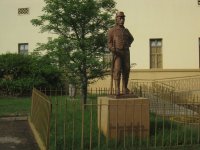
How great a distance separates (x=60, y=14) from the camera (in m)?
14.9

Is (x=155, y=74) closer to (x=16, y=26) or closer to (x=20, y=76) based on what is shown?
(x=20, y=76)

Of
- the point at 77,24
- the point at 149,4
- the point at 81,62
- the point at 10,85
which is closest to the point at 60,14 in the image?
the point at 77,24

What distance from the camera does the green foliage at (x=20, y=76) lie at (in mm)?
22969

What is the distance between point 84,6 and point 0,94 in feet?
34.0

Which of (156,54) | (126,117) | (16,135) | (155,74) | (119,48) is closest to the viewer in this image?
(126,117)

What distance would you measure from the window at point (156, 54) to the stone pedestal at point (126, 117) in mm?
17371

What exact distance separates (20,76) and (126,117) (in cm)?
1410

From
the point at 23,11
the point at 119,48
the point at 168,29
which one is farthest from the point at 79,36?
the point at 23,11

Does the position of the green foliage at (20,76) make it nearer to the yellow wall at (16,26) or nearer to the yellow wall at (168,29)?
the yellow wall at (16,26)

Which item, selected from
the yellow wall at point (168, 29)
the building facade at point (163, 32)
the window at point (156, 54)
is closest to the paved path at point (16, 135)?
the building facade at point (163, 32)

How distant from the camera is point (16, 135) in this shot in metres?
11.6

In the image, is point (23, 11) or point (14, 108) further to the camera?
point (23, 11)

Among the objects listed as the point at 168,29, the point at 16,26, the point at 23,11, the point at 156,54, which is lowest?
the point at 156,54

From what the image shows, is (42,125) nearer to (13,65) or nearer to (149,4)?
(13,65)
